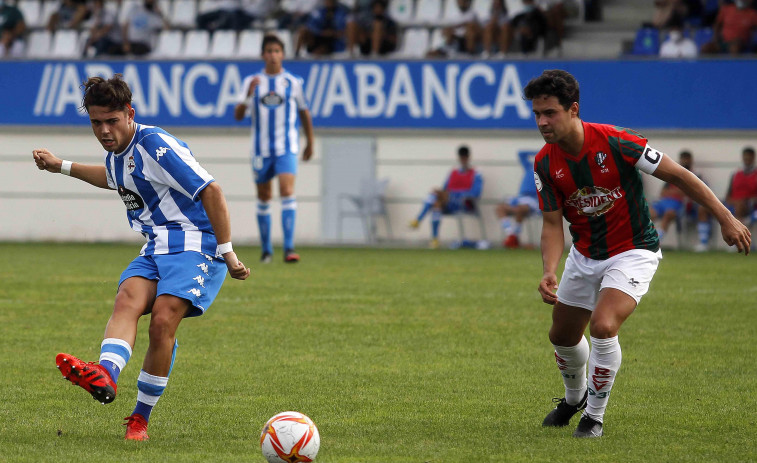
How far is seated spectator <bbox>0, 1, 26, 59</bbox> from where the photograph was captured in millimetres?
21578

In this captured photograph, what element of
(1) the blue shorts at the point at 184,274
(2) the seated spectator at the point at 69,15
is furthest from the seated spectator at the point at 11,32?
(1) the blue shorts at the point at 184,274

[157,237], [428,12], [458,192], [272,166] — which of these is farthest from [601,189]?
[428,12]

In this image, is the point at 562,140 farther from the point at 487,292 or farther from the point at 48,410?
the point at 487,292

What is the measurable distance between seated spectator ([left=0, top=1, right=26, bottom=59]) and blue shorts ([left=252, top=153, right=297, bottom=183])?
31.5 ft

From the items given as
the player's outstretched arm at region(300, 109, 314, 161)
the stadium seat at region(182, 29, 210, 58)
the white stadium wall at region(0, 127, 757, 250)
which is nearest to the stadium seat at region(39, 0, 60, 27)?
the white stadium wall at region(0, 127, 757, 250)

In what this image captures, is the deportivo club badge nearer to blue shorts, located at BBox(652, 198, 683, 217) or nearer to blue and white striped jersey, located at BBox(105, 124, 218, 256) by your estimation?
blue and white striped jersey, located at BBox(105, 124, 218, 256)

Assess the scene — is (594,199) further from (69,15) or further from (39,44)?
(69,15)

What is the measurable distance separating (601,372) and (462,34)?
14.8 meters

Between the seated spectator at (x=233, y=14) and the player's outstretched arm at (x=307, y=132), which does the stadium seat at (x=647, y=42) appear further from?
the seated spectator at (x=233, y=14)

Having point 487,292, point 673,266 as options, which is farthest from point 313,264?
point 673,266

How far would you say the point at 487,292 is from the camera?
11.4 metres

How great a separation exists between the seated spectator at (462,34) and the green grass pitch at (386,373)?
730cm

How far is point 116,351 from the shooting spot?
483 centimetres

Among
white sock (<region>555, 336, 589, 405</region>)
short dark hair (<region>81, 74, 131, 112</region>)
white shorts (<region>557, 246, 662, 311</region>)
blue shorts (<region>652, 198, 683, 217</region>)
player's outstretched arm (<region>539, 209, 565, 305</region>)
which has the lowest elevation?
blue shorts (<region>652, 198, 683, 217</region>)
